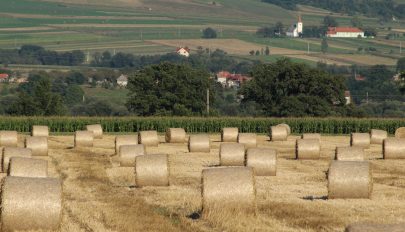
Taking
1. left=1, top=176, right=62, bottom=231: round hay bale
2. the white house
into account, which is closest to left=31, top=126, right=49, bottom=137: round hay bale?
left=1, top=176, right=62, bottom=231: round hay bale

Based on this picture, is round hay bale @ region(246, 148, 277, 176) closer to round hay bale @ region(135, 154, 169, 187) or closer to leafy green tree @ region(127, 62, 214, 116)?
round hay bale @ region(135, 154, 169, 187)

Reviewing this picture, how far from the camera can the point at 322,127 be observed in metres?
79.2

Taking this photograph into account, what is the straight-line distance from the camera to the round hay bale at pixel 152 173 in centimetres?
2862

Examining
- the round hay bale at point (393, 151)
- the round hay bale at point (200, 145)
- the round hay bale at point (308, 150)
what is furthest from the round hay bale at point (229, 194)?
the round hay bale at point (200, 145)

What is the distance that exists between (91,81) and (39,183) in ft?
540

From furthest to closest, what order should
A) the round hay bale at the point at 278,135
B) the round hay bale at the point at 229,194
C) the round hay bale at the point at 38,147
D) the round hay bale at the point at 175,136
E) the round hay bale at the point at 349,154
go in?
the round hay bale at the point at 278,135 < the round hay bale at the point at 175,136 < the round hay bale at the point at 38,147 < the round hay bale at the point at 349,154 < the round hay bale at the point at 229,194

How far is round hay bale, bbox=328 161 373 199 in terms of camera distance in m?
24.1

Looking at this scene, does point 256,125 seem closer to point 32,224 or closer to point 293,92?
point 293,92

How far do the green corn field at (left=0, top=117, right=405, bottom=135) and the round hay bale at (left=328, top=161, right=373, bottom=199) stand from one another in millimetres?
53429

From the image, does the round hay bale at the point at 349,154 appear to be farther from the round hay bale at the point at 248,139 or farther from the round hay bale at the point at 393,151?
the round hay bale at the point at 248,139

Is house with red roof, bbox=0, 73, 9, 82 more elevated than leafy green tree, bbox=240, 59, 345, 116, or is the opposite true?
leafy green tree, bbox=240, 59, 345, 116

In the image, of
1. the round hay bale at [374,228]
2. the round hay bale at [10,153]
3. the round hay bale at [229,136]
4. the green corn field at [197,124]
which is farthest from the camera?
the green corn field at [197,124]

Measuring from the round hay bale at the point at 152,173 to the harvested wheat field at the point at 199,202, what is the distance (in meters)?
0.36

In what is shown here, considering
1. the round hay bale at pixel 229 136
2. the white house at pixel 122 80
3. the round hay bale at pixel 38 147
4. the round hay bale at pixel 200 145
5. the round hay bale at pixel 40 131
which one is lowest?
the white house at pixel 122 80
